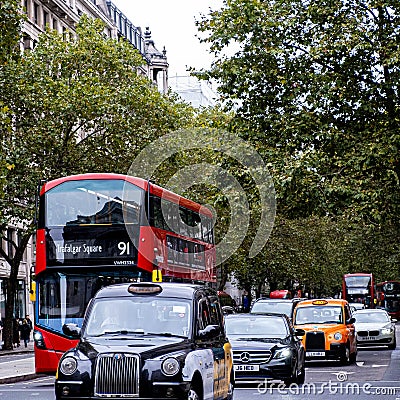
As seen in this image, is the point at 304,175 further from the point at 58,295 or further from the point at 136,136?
the point at 136,136

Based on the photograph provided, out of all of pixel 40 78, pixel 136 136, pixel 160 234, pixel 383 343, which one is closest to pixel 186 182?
pixel 136 136

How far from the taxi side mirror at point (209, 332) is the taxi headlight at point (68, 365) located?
5.66 feet

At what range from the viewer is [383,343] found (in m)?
34.5

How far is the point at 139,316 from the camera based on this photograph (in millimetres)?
12664

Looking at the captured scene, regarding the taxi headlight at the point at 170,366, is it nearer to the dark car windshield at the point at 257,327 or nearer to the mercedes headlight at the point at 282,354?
the mercedes headlight at the point at 282,354

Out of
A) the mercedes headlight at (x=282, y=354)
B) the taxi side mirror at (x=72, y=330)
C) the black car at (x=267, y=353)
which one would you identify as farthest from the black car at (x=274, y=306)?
the taxi side mirror at (x=72, y=330)

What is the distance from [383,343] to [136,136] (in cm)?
1433

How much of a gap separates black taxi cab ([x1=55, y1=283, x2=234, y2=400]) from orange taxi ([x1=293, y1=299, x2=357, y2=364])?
38.0ft

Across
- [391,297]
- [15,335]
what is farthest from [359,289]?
[15,335]

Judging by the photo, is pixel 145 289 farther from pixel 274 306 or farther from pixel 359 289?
pixel 359 289

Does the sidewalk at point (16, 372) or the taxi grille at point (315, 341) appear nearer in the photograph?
the sidewalk at point (16, 372)

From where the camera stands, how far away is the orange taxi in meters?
25.6

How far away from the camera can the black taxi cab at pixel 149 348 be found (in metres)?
11.3

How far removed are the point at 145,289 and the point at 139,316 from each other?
482mm
